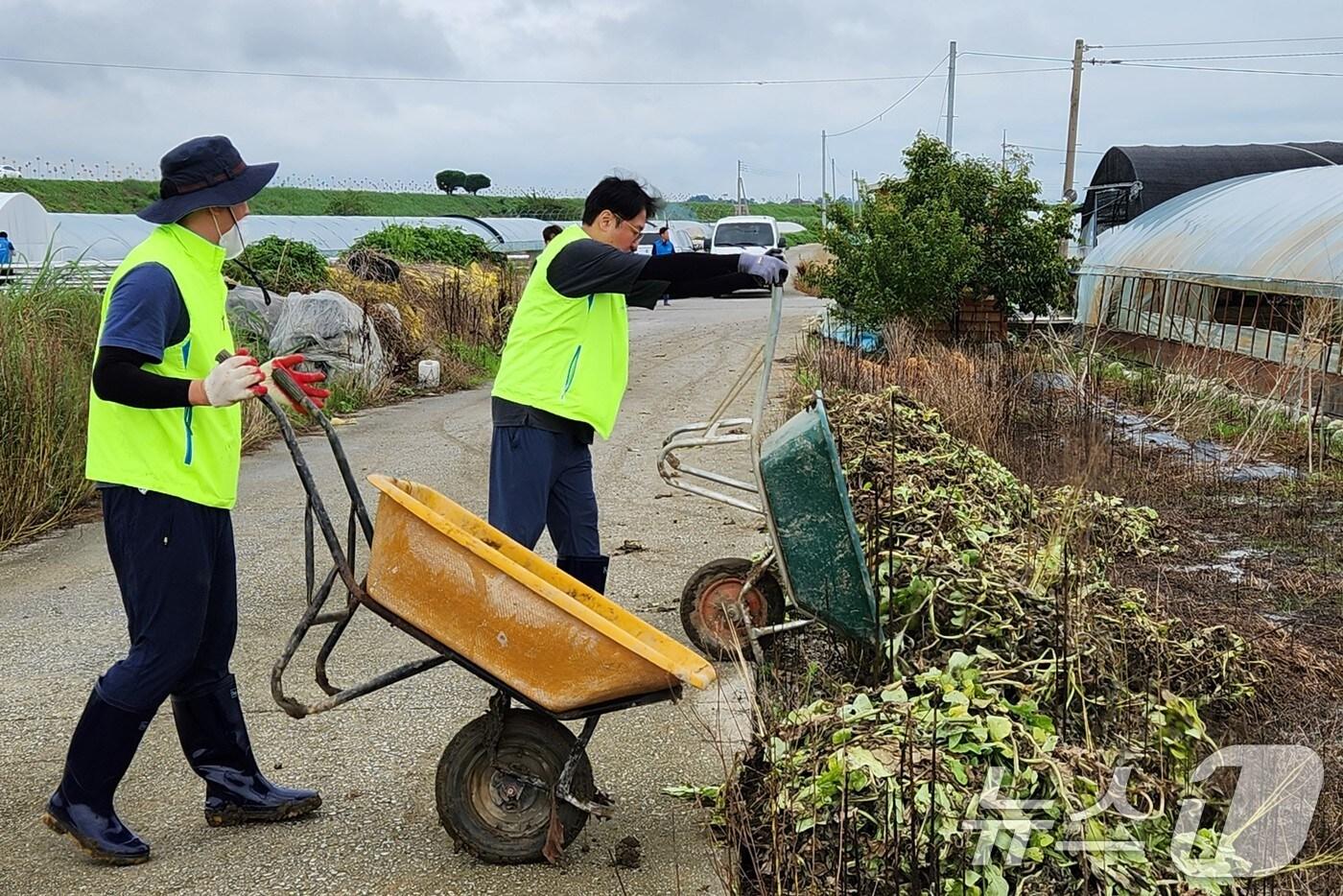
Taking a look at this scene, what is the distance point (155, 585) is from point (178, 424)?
1.35 ft

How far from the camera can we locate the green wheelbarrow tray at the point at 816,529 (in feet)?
12.6

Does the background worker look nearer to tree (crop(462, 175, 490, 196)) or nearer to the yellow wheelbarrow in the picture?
the yellow wheelbarrow

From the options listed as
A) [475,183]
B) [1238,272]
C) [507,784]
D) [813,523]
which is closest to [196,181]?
[507,784]

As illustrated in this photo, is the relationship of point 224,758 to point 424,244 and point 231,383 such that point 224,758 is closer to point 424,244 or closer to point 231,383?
point 231,383

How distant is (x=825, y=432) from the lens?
380 centimetres

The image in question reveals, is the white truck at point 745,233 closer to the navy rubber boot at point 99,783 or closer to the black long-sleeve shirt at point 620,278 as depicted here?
the black long-sleeve shirt at point 620,278

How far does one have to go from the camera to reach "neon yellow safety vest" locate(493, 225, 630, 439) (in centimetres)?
397

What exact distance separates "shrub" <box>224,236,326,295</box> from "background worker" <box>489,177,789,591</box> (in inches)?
410

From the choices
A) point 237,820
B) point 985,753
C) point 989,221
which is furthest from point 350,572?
point 989,221

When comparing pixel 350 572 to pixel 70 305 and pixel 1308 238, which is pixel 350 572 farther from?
pixel 1308 238

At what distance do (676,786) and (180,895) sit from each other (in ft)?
4.63

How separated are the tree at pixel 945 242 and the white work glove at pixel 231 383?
10055 millimetres

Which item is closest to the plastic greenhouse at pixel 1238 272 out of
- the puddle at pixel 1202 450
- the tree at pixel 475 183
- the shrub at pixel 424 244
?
the puddle at pixel 1202 450

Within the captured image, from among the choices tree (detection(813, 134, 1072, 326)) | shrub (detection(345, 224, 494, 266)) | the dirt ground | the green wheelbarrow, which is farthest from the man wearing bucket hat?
shrub (detection(345, 224, 494, 266))
